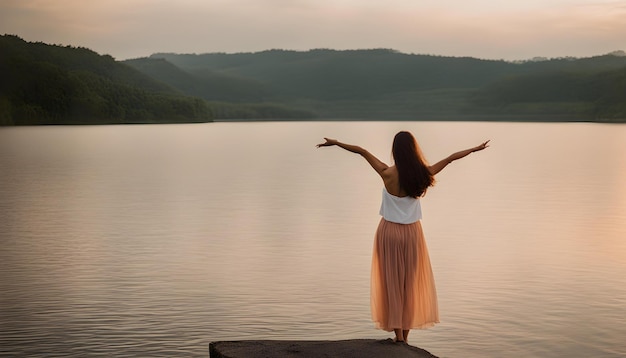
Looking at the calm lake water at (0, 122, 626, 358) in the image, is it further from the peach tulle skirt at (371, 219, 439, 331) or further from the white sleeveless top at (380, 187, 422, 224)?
the white sleeveless top at (380, 187, 422, 224)

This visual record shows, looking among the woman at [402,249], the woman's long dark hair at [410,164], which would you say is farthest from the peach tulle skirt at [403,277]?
the woman's long dark hair at [410,164]

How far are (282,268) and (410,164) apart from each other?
26.8 feet

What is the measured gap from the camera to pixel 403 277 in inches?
390

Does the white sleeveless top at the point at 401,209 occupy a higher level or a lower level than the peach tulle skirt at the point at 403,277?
higher

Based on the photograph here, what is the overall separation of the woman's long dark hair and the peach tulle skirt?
1.33 feet

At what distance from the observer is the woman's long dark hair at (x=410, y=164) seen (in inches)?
384

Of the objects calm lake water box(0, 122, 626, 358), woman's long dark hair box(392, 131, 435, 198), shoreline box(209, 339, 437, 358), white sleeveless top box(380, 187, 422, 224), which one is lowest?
calm lake water box(0, 122, 626, 358)

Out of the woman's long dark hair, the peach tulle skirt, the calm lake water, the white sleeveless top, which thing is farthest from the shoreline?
the calm lake water

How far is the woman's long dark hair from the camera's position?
9.76 meters

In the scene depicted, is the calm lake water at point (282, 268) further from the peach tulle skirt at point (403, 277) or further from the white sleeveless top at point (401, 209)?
the white sleeveless top at point (401, 209)

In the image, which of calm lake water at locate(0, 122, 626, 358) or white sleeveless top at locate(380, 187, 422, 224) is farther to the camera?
calm lake water at locate(0, 122, 626, 358)

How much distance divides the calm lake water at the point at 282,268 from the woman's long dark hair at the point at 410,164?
264cm

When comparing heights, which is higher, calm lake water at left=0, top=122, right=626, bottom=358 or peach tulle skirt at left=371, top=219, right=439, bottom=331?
peach tulle skirt at left=371, top=219, right=439, bottom=331

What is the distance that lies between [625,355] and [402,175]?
3.79m
